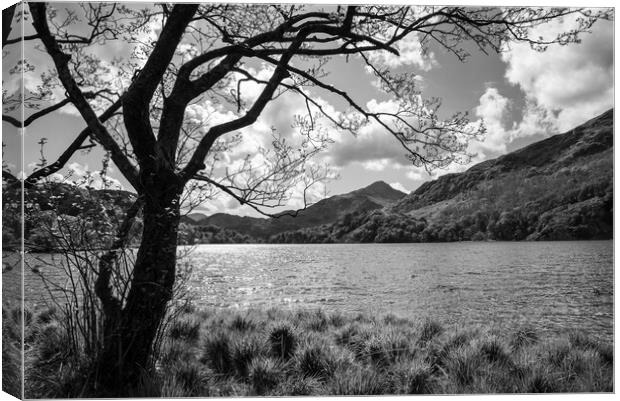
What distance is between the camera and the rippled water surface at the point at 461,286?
8.11 metres

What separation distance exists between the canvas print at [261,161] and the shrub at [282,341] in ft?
0.10

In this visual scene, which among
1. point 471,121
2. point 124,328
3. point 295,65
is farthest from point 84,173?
point 471,121

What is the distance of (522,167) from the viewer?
688 cm

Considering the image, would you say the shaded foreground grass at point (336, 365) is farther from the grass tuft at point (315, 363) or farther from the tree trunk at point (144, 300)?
the tree trunk at point (144, 300)

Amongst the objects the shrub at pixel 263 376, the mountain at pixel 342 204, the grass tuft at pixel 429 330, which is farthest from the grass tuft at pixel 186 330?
the grass tuft at pixel 429 330

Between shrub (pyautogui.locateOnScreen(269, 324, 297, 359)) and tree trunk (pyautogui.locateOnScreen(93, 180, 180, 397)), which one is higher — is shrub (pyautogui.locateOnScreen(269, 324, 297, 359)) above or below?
below

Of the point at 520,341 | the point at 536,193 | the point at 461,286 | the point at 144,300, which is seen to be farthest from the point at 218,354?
the point at 461,286

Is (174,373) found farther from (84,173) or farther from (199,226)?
(84,173)

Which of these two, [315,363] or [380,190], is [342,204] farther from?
[315,363]

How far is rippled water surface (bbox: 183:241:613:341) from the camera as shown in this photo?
8109 millimetres

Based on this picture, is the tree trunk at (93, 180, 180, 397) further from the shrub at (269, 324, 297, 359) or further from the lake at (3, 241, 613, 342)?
the shrub at (269, 324, 297, 359)

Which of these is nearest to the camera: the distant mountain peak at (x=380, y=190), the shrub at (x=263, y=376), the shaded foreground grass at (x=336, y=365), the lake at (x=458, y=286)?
the shaded foreground grass at (x=336, y=365)

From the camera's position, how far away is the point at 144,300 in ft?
12.4

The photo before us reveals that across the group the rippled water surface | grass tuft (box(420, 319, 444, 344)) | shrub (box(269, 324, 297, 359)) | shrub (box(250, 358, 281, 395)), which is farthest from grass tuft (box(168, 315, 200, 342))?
grass tuft (box(420, 319, 444, 344))
